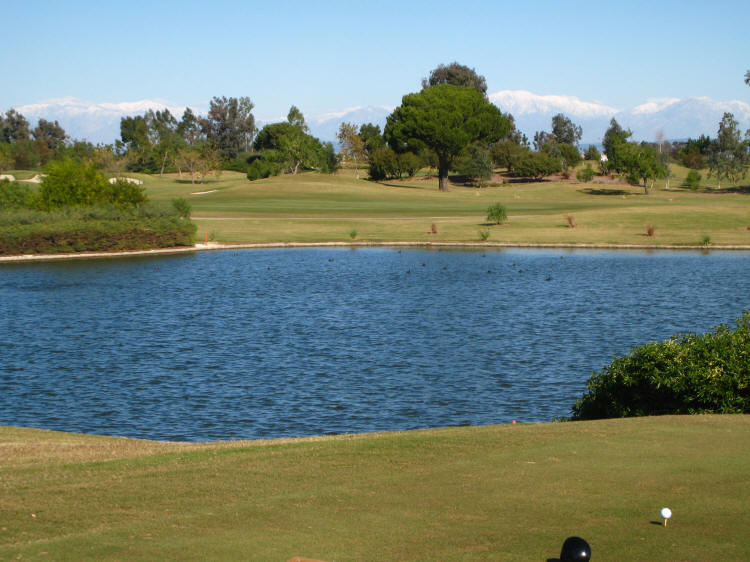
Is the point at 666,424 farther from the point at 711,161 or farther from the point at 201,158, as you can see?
the point at 201,158

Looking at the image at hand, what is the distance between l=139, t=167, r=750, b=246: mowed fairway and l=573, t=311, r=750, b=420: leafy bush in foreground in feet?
160

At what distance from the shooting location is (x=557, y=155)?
14062 centimetres

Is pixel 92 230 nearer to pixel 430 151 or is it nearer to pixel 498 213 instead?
pixel 498 213

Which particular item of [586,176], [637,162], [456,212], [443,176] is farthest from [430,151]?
[456,212]

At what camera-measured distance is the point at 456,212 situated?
87188 millimetres

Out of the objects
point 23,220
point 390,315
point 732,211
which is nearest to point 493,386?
point 390,315

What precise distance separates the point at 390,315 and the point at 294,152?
112m

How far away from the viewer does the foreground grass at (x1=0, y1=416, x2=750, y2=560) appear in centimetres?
791

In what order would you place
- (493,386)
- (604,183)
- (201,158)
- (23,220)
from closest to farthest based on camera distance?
(493,386) → (23,220) → (604,183) → (201,158)

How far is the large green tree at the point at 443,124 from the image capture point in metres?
120

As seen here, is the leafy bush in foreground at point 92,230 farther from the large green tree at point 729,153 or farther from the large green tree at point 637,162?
the large green tree at point 729,153

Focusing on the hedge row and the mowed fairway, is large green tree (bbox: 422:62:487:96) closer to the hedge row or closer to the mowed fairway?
the mowed fairway

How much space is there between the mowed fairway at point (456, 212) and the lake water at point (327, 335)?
9.60 metres

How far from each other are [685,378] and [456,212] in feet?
239
